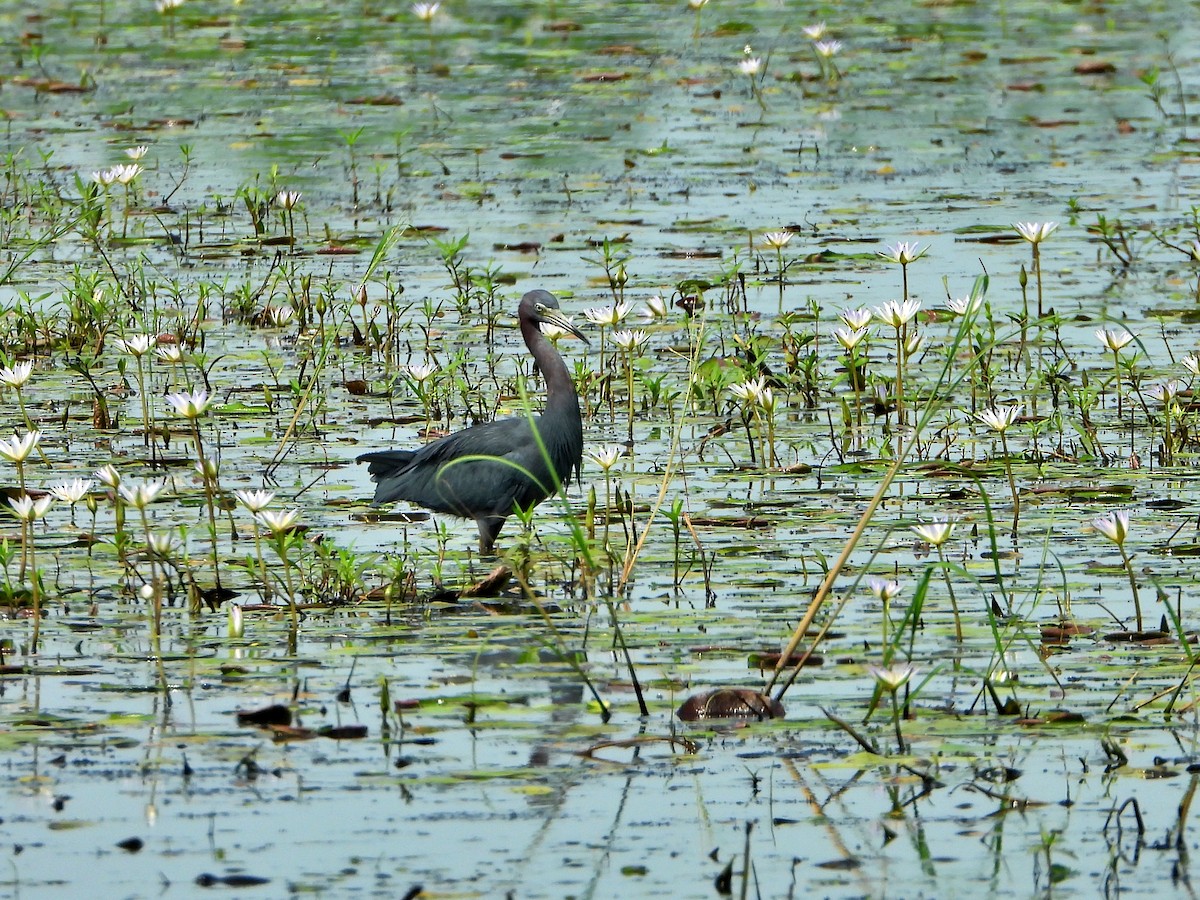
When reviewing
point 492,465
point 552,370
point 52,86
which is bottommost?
point 492,465

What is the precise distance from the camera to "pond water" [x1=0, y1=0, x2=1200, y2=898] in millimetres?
4434

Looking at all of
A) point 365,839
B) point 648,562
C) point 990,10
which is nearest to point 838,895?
point 365,839

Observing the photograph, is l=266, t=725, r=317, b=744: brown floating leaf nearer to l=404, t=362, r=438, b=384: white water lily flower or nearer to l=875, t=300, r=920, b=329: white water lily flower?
l=404, t=362, r=438, b=384: white water lily flower

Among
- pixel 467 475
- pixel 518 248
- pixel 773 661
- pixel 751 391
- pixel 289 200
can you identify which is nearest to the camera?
pixel 773 661

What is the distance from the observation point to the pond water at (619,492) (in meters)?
4.43

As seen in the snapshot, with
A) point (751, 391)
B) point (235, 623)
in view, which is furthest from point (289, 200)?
point (235, 623)

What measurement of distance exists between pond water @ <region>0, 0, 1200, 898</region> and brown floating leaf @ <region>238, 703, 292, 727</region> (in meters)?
0.05

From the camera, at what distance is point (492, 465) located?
23.5ft

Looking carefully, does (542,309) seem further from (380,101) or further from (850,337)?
(380,101)

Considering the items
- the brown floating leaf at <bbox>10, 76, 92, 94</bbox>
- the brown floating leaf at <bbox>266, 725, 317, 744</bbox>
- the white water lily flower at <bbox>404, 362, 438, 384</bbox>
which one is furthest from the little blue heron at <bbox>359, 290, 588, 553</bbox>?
the brown floating leaf at <bbox>10, 76, 92, 94</bbox>

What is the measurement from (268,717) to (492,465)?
7.56 ft

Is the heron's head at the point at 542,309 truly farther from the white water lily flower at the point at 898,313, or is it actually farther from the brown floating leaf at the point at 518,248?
the brown floating leaf at the point at 518,248

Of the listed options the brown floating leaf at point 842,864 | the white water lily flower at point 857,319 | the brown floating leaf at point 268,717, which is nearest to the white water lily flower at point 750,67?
the white water lily flower at point 857,319

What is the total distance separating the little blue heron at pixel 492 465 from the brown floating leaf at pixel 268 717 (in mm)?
2074
